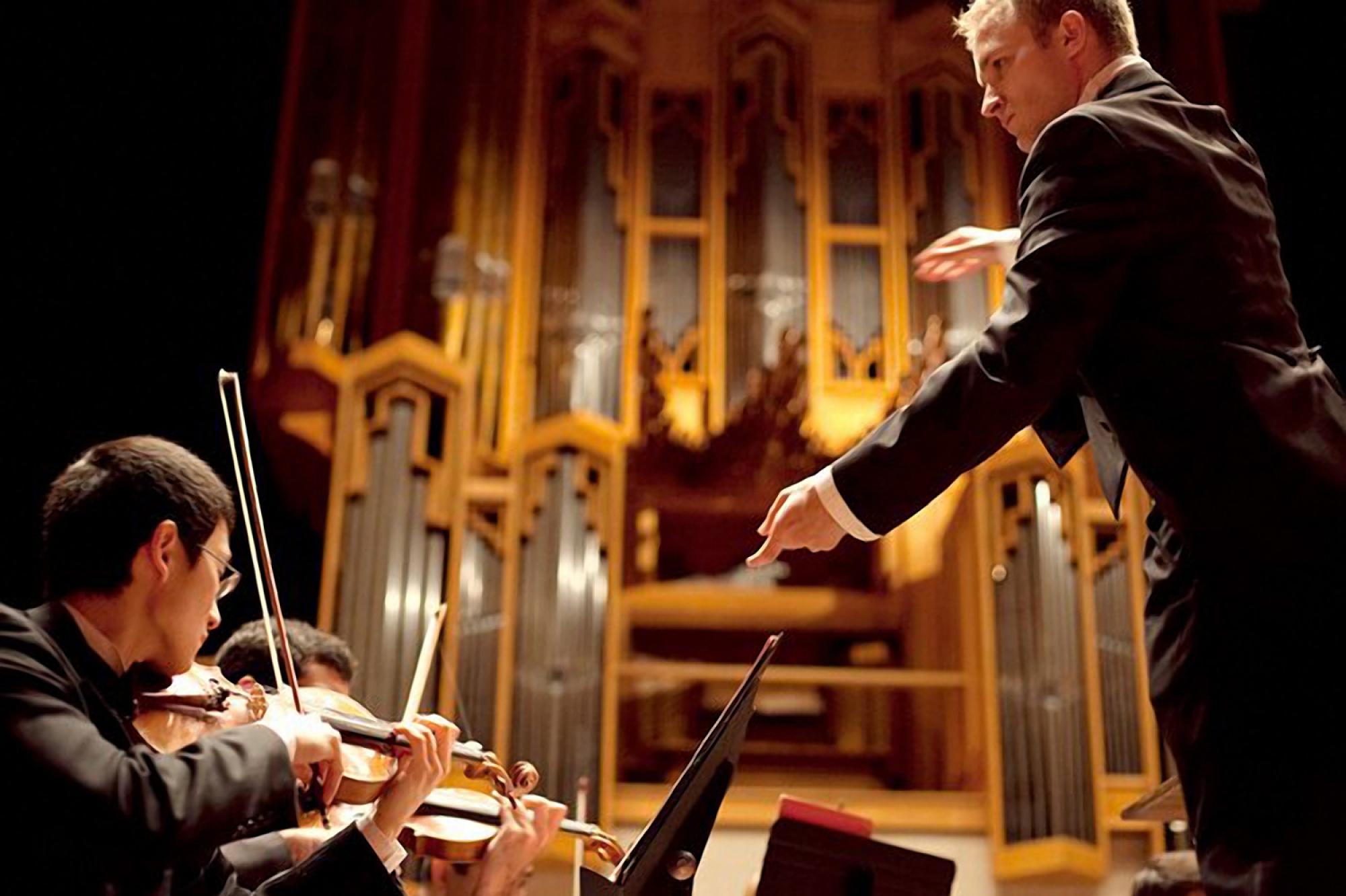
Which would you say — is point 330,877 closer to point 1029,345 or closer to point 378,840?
point 378,840

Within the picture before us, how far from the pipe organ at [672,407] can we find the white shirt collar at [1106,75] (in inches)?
144

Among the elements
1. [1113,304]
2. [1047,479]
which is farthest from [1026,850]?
[1113,304]

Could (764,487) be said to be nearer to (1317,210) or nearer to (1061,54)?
(1317,210)

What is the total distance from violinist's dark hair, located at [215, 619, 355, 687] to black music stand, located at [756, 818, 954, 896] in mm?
1073

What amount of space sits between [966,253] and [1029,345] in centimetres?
58

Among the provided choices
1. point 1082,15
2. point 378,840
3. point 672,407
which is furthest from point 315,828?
point 672,407

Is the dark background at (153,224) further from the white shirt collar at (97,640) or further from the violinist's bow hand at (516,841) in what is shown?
the white shirt collar at (97,640)

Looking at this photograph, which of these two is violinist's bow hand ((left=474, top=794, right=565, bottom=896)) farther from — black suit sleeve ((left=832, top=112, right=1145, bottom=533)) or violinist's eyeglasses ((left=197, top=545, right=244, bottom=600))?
black suit sleeve ((left=832, top=112, right=1145, bottom=533))

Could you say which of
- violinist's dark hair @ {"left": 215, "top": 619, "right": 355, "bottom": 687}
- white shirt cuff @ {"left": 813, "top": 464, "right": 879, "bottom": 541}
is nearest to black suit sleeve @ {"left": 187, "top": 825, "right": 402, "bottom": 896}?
white shirt cuff @ {"left": 813, "top": 464, "right": 879, "bottom": 541}

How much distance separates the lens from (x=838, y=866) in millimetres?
2506

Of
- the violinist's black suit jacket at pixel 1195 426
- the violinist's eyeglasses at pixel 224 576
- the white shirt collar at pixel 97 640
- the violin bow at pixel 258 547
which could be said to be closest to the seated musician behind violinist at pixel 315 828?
the violin bow at pixel 258 547

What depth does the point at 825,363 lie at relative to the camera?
6.98 metres

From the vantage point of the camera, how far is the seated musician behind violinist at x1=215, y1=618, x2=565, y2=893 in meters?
2.42

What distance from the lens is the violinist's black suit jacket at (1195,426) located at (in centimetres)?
156
